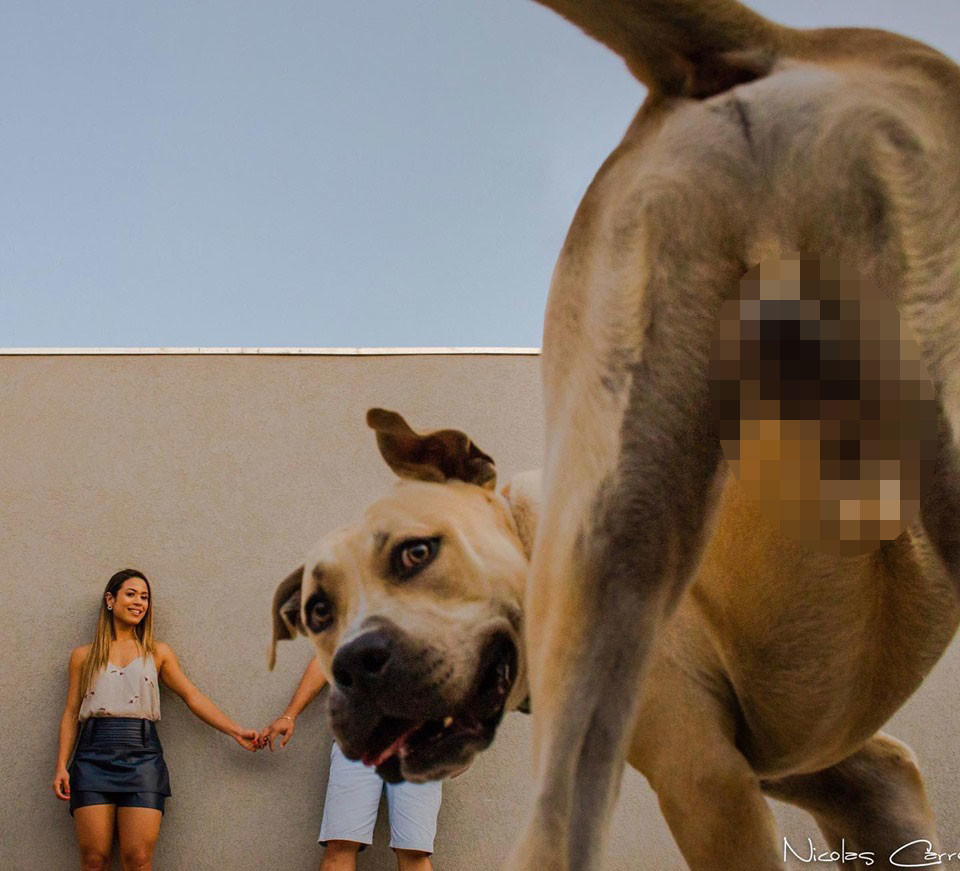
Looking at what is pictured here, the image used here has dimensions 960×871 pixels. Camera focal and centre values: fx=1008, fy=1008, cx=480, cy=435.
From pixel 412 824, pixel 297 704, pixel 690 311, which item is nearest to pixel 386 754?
pixel 690 311

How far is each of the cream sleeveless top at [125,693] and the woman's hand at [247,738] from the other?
6.6 inches

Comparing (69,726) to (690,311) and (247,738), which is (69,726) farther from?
(690,311)

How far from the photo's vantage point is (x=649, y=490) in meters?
0.45

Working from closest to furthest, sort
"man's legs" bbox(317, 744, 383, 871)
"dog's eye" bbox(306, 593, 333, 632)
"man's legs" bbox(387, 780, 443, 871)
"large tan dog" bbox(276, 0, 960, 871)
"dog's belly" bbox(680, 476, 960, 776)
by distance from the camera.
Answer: "large tan dog" bbox(276, 0, 960, 871) < "dog's belly" bbox(680, 476, 960, 776) < "dog's eye" bbox(306, 593, 333, 632) < "man's legs" bbox(387, 780, 443, 871) < "man's legs" bbox(317, 744, 383, 871)

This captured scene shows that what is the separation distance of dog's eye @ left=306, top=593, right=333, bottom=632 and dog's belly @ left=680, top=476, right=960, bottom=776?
33cm

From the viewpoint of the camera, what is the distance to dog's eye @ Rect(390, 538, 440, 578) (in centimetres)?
80

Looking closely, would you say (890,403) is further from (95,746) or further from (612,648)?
(95,746)

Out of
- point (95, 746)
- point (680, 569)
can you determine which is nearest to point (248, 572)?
point (95, 746)

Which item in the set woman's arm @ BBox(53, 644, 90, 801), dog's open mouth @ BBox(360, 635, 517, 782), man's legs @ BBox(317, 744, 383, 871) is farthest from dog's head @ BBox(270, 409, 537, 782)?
woman's arm @ BBox(53, 644, 90, 801)

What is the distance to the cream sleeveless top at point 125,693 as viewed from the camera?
6.68 ft

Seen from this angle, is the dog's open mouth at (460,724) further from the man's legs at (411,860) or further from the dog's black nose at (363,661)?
the man's legs at (411,860)

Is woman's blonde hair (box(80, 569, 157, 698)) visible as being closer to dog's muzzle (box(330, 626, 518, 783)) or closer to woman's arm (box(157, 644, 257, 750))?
woman's arm (box(157, 644, 257, 750))

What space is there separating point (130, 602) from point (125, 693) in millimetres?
184

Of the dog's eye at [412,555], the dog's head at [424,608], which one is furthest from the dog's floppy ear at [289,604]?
the dog's eye at [412,555]
